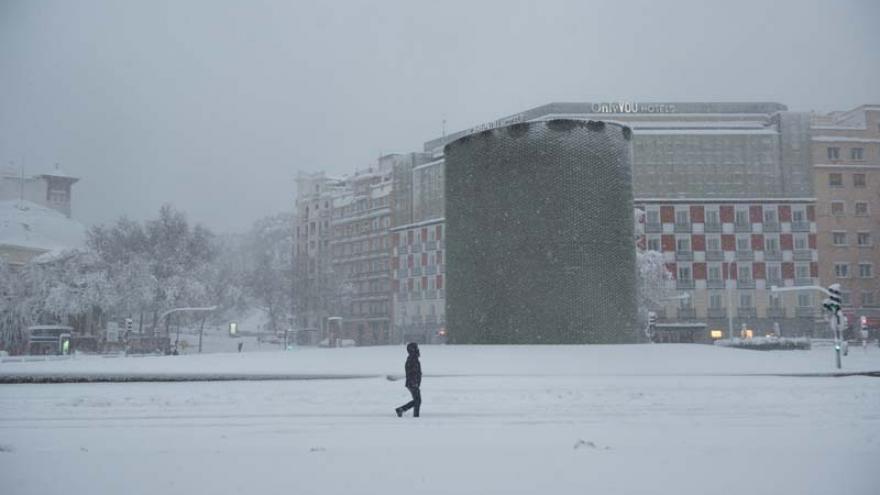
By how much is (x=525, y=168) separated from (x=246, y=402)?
1718cm

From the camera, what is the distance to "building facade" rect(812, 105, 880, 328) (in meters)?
81.9

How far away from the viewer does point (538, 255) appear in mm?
30469

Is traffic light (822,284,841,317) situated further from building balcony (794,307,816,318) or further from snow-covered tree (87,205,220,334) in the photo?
snow-covered tree (87,205,220,334)

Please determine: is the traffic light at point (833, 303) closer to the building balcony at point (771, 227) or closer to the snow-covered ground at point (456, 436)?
the snow-covered ground at point (456, 436)

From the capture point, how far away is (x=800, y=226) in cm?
8138

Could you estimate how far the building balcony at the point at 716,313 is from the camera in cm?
8056

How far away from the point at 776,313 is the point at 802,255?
7.11 meters

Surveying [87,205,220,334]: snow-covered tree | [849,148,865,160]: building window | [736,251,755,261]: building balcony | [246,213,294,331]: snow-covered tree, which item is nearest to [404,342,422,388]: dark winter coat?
[87,205,220,334]: snow-covered tree

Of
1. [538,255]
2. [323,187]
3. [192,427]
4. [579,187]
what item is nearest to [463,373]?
[538,255]

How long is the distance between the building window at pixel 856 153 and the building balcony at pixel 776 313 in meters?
18.9

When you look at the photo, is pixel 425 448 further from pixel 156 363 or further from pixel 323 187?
pixel 323 187

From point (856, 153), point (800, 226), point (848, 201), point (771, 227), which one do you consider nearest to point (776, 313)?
point (771, 227)

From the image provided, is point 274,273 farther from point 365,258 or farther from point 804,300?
point 804,300

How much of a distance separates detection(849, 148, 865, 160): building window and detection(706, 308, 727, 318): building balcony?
22089 mm
